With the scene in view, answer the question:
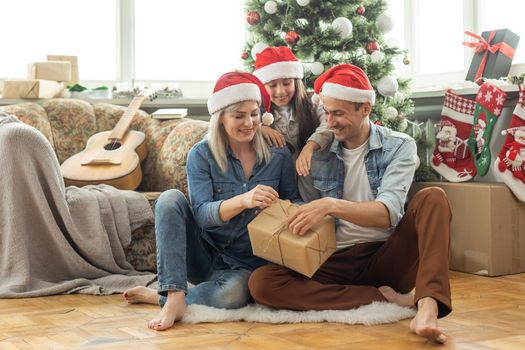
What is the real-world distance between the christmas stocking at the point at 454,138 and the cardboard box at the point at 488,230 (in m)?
0.24

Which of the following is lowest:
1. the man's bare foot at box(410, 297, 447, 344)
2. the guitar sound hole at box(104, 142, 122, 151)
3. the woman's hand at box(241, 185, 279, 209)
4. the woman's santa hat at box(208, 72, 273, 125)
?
the man's bare foot at box(410, 297, 447, 344)

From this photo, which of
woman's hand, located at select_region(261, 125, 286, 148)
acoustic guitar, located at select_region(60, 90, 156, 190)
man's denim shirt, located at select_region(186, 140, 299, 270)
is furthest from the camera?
acoustic guitar, located at select_region(60, 90, 156, 190)

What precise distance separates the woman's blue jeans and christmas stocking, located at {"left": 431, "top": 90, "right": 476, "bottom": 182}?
1.58 meters

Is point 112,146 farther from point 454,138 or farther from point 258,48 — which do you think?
point 454,138

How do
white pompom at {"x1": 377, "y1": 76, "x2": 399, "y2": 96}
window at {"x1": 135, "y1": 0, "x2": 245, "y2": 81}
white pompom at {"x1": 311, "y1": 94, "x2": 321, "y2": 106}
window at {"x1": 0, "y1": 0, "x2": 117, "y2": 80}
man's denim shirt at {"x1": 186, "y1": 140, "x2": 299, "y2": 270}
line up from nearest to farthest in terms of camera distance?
man's denim shirt at {"x1": 186, "y1": 140, "x2": 299, "y2": 270} → white pompom at {"x1": 311, "y1": 94, "x2": 321, "y2": 106} → white pompom at {"x1": 377, "y1": 76, "x2": 399, "y2": 96} → window at {"x1": 0, "y1": 0, "x2": 117, "y2": 80} → window at {"x1": 135, "y1": 0, "x2": 245, "y2": 81}

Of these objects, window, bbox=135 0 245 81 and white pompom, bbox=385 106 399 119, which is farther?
window, bbox=135 0 245 81

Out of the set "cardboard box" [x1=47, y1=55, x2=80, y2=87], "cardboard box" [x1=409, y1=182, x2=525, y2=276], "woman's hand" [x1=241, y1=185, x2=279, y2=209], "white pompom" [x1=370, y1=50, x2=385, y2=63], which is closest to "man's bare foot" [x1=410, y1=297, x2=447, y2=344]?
"woman's hand" [x1=241, y1=185, x2=279, y2=209]

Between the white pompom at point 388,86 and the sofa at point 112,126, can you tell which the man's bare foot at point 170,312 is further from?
the white pompom at point 388,86

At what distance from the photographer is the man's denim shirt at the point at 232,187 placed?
246 cm

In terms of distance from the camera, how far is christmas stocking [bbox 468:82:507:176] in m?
3.60

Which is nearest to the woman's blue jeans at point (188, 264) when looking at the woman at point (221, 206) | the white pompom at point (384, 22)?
the woman at point (221, 206)

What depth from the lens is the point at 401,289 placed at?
2438mm

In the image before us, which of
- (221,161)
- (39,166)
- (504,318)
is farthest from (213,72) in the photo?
(504,318)

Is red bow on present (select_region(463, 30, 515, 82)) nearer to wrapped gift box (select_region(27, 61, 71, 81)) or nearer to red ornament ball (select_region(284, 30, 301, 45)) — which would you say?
red ornament ball (select_region(284, 30, 301, 45))
